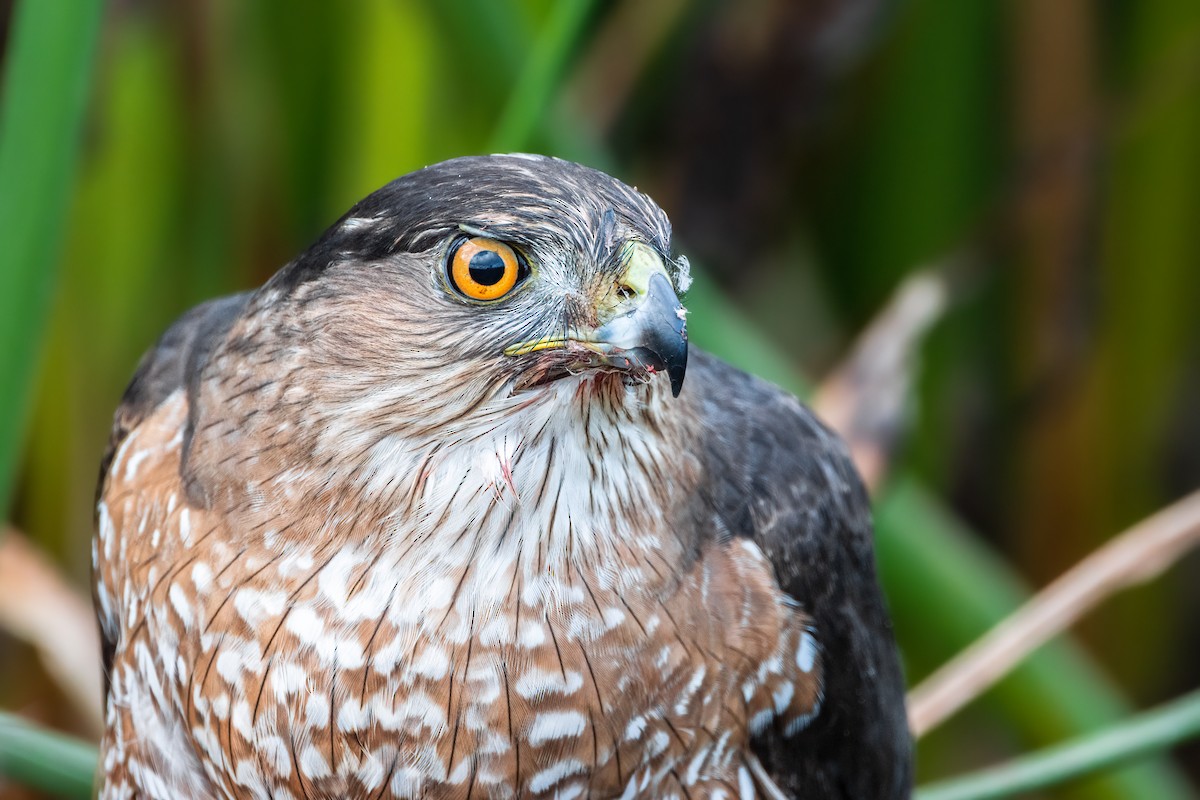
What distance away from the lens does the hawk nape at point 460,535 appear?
1.67 metres

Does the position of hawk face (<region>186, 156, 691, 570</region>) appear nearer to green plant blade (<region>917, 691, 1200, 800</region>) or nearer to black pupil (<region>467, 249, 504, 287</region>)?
black pupil (<region>467, 249, 504, 287</region>)

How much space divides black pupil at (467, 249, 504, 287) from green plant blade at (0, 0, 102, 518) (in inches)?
20.8

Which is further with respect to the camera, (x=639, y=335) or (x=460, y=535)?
(x=460, y=535)

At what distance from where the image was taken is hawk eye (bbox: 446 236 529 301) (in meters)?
1.66

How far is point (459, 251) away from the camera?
168 centimetres

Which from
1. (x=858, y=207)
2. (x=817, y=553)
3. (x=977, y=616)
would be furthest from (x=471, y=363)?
(x=858, y=207)

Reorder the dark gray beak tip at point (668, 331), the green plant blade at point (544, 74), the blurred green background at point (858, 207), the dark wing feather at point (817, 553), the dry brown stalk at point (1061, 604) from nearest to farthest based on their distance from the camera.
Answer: the dark gray beak tip at point (668, 331) < the green plant blade at point (544, 74) < the dark wing feather at point (817, 553) < the dry brown stalk at point (1061, 604) < the blurred green background at point (858, 207)

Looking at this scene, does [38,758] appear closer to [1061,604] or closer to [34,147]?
[34,147]

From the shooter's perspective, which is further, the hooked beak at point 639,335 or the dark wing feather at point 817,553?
the dark wing feather at point 817,553

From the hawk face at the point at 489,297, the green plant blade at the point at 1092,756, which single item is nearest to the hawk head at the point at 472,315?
the hawk face at the point at 489,297

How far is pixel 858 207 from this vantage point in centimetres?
360

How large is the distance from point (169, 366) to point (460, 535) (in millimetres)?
685

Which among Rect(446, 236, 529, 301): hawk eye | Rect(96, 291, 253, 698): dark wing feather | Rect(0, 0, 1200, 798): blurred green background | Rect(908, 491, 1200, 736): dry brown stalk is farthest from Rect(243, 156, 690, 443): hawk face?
Rect(0, 0, 1200, 798): blurred green background

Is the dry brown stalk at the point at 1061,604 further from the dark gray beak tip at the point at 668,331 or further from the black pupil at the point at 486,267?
the black pupil at the point at 486,267
